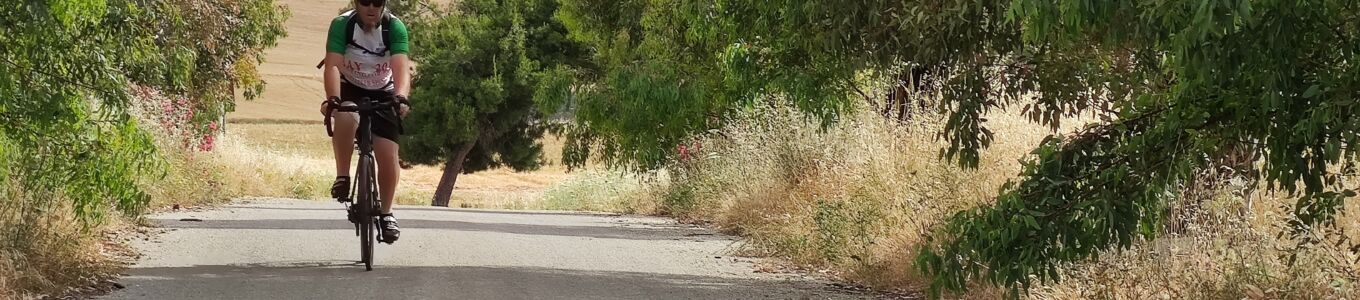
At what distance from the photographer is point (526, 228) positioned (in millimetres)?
17656

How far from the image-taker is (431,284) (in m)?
10.2

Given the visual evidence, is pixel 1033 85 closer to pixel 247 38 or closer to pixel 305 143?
pixel 247 38

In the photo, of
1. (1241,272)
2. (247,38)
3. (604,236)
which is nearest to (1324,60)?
(1241,272)

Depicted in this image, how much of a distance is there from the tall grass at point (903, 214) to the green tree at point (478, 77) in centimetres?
2313

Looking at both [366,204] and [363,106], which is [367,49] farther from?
[366,204]

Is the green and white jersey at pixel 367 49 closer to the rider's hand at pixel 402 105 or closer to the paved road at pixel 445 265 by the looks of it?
the rider's hand at pixel 402 105

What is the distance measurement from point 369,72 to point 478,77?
3506cm

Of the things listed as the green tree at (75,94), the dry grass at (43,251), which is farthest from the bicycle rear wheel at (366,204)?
the dry grass at (43,251)

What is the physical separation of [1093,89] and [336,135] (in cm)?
422

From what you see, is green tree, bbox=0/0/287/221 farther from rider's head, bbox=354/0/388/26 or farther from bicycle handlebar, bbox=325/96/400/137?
rider's head, bbox=354/0/388/26

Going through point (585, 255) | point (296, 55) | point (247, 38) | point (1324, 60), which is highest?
point (296, 55)

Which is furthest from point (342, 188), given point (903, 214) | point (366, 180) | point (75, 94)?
point (903, 214)

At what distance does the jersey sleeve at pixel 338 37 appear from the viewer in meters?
10.3

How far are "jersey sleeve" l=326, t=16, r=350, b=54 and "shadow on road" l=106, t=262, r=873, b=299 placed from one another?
1.25 metres
